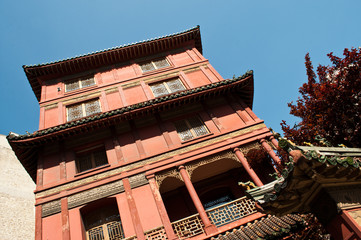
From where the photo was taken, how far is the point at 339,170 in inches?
168

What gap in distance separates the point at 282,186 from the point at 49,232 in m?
9.27

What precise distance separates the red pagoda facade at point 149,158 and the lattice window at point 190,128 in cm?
5

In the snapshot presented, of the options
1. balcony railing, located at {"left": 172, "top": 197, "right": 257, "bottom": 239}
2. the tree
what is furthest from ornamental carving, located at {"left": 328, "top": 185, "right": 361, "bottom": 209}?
balcony railing, located at {"left": 172, "top": 197, "right": 257, "bottom": 239}

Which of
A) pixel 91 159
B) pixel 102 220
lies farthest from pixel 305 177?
pixel 91 159

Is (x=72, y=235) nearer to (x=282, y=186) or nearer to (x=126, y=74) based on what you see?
(x=282, y=186)

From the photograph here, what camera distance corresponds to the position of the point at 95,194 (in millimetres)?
10492

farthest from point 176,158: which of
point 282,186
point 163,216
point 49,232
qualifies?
point 282,186

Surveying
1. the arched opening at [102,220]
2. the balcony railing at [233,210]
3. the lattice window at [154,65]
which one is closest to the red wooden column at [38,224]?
the arched opening at [102,220]

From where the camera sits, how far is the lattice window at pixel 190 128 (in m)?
12.7

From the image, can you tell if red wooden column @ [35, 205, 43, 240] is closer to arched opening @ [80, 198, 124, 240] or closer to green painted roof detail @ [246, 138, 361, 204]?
arched opening @ [80, 198, 124, 240]

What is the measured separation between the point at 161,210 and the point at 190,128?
4.76 m

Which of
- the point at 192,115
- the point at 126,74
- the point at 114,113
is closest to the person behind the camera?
the point at 114,113

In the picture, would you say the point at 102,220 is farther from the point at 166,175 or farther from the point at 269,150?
the point at 269,150

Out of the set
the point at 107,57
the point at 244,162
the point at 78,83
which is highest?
the point at 107,57
